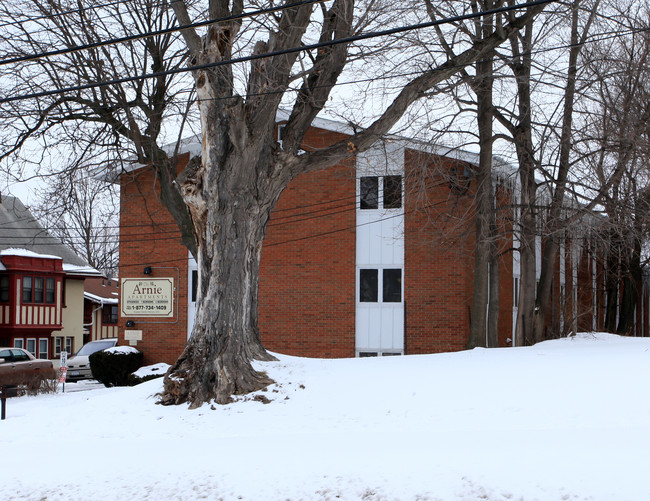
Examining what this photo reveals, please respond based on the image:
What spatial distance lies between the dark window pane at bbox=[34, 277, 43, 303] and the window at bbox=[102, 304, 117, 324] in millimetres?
Answer: 9702

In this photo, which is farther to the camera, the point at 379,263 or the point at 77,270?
the point at 77,270

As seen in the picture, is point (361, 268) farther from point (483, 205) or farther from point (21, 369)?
point (21, 369)

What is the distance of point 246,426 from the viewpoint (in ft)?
37.4

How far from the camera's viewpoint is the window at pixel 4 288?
37.7m

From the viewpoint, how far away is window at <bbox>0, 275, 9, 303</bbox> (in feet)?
124

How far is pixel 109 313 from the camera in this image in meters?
49.1

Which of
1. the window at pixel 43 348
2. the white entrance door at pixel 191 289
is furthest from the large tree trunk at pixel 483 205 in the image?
the window at pixel 43 348

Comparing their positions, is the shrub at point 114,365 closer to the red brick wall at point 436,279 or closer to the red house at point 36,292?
the red brick wall at point 436,279

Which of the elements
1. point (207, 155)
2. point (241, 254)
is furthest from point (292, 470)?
point (207, 155)

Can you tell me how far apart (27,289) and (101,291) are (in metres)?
10.6

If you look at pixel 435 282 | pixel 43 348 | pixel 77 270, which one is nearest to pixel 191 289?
pixel 435 282

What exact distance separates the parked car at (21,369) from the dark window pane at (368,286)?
9347 millimetres

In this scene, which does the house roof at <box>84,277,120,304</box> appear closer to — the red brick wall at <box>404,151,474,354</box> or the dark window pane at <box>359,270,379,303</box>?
the dark window pane at <box>359,270,379,303</box>

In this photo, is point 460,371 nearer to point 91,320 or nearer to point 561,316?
point 561,316
